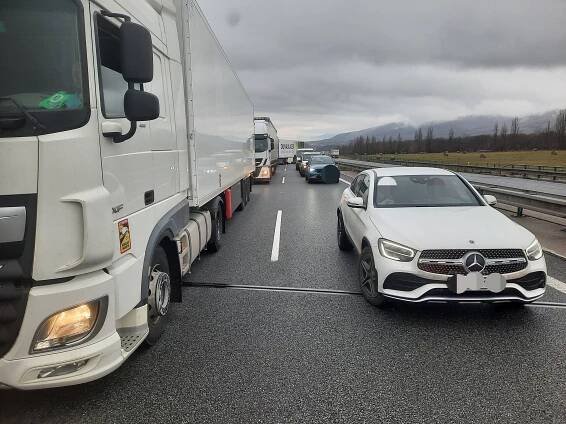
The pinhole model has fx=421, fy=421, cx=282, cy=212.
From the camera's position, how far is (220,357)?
3561 millimetres

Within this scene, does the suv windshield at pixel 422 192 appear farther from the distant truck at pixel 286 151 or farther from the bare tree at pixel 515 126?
the bare tree at pixel 515 126

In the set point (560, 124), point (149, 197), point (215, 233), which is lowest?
point (215, 233)

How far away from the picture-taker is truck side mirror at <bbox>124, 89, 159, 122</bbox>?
271cm

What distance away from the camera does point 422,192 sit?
558cm

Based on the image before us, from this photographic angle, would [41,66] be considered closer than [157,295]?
Yes

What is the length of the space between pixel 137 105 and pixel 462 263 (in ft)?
10.2

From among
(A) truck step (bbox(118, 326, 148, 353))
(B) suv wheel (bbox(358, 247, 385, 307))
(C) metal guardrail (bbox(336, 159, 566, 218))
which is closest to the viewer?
(A) truck step (bbox(118, 326, 148, 353))

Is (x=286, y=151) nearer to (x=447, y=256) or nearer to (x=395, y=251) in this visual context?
(x=395, y=251)

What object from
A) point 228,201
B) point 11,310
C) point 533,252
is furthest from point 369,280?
point 228,201

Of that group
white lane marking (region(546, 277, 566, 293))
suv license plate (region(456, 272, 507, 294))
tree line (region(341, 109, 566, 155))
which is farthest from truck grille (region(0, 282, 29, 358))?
tree line (region(341, 109, 566, 155))

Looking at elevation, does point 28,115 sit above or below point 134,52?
below

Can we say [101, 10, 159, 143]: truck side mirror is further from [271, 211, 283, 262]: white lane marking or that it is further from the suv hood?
[271, 211, 283, 262]: white lane marking

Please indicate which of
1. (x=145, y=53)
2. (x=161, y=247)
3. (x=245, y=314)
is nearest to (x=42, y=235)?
(x=145, y=53)

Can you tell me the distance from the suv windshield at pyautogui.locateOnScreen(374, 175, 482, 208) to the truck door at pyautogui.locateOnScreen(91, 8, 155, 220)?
125 inches
